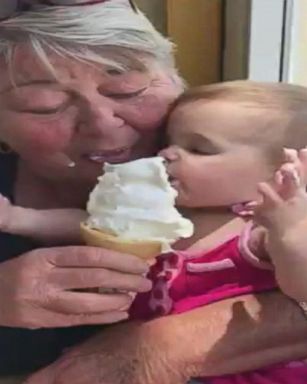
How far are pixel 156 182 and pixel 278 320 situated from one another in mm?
237

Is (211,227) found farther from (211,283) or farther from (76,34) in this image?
(76,34)

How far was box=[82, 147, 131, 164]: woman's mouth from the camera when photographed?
4.61ft

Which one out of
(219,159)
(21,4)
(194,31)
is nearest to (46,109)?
(21,4)

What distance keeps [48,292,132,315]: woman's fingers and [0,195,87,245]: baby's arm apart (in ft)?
0.49

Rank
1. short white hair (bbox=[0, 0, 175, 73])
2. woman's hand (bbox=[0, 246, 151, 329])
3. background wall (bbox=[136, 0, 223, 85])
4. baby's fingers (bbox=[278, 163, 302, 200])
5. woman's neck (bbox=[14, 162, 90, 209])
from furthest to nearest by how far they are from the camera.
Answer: background wall (bbox=[136, 0, 223, 85])
woman's neck (bbox=[14, 162, 90, 209])
short white hair (bbox=[0, 0, 175, 73])
woman's hand (bbox=[0, 246, 151, 329])
baby's fingers (bbox=[278, 163, 302, 200])

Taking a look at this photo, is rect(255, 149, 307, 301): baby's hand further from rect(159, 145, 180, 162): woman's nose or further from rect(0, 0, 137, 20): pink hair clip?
rect(0, 0, 137, 20): pink hair clip

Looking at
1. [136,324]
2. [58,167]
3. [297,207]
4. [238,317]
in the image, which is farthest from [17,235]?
[297,207]

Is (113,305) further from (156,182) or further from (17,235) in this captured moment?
(17,235)

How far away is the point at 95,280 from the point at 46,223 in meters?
0.18

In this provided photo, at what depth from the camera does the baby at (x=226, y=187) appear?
1296 millimetres

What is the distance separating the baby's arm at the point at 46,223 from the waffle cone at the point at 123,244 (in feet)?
0.57

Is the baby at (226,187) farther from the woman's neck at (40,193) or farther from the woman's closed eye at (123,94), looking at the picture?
the woman's neck at (40,193)

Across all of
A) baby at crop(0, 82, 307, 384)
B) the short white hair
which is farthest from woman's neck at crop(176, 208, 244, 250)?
the short white hair

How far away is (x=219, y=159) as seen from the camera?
131 cm
